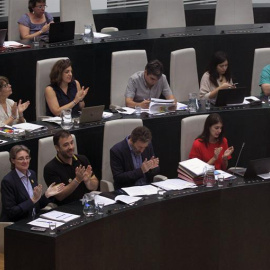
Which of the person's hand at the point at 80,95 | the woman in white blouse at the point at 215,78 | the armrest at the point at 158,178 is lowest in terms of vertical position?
the armrest at the point at 158,178

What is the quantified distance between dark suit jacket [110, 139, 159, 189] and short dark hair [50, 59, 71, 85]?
1.14 metres

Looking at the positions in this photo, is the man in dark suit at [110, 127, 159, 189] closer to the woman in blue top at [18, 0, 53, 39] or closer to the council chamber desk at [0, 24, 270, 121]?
the council chamber desk at [0, 24, 270, 121]

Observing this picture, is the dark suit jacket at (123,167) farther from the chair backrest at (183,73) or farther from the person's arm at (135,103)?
the chair backrest at (183,73)

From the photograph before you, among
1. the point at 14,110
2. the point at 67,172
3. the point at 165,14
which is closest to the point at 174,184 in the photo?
the point at 67,172

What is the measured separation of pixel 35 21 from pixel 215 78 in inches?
77.7

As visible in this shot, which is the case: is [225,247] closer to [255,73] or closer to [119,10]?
[255,73]

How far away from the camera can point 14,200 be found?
6.00 meters

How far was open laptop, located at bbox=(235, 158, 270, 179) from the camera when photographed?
20.9 ft

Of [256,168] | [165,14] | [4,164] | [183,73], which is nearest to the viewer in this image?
[4,164]

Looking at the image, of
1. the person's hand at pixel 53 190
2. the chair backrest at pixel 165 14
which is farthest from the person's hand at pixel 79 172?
the chair backrest at pixel 165 14

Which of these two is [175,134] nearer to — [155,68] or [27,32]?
[155,68]

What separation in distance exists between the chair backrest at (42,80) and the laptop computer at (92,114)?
2.35 ft

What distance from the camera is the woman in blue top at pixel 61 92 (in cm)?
758

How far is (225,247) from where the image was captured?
6.25 meters
